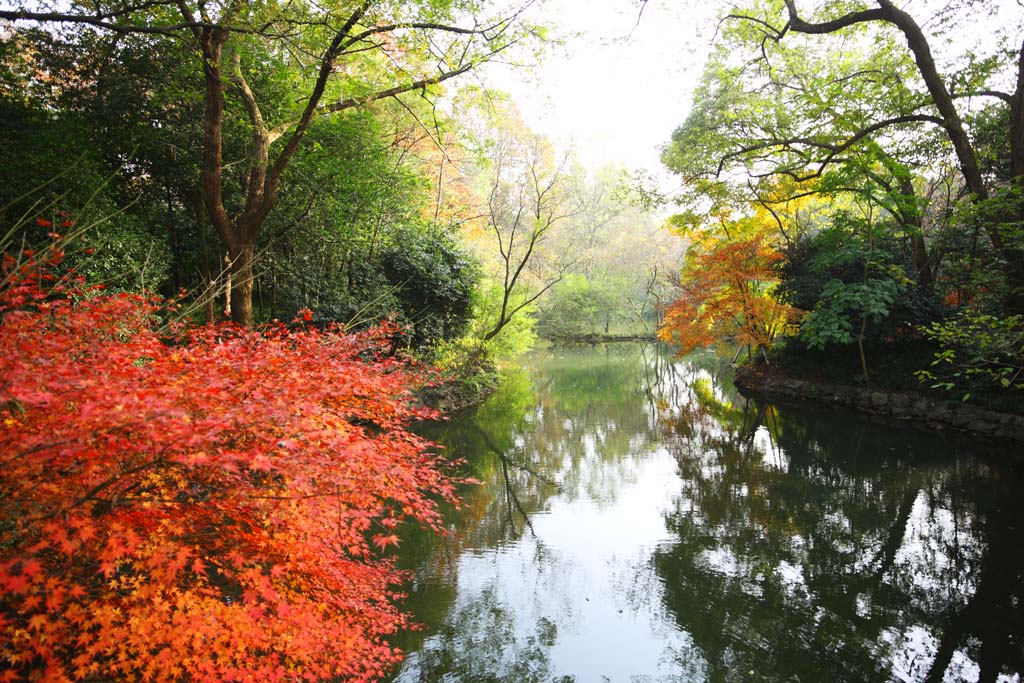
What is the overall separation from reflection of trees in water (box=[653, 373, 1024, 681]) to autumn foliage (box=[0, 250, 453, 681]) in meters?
2.13

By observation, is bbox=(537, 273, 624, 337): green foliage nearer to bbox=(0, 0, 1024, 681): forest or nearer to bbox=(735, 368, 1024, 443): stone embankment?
bbox=(0, 0, 1024, 681): forest

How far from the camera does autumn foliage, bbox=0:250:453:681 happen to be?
175cm

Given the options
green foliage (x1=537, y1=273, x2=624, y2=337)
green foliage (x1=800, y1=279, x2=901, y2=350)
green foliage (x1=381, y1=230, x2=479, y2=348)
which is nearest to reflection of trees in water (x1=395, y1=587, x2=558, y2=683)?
green foliage (x1=381, y1=230, x2=479, y2=348)

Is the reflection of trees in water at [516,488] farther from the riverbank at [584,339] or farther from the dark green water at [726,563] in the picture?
the riverbank at [584,339]

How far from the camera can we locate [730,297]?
11.2 meters

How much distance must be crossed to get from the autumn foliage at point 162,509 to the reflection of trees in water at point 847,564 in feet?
6.99

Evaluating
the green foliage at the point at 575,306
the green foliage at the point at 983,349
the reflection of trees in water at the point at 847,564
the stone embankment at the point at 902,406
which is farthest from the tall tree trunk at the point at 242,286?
the green foliage at the point at 575,306

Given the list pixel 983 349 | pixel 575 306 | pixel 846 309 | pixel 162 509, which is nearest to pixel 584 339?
pixel 575 306

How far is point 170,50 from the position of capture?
21.4 feet

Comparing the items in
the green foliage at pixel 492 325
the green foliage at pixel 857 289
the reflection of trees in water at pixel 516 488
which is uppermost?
the green foliage at pixel 857 289

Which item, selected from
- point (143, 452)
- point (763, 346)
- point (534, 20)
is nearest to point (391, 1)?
point (534, 20)

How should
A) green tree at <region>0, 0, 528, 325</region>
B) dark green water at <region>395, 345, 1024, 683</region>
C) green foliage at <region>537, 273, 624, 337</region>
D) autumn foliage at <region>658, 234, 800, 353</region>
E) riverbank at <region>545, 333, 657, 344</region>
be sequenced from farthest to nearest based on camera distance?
riverbank at <region>545, 333, 657, 344</region> → green foliage at <region>537, 273, 624, 337</region> → autumn foliage at <region>658, 234, 800, 353</region> → green tree at <region>0, 0, 528, 325</region> → dark green water at <region>395, 345, 1024, 683</region>

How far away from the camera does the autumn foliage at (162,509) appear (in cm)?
175

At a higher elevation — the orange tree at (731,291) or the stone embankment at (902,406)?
the orange tree at (731,291)
